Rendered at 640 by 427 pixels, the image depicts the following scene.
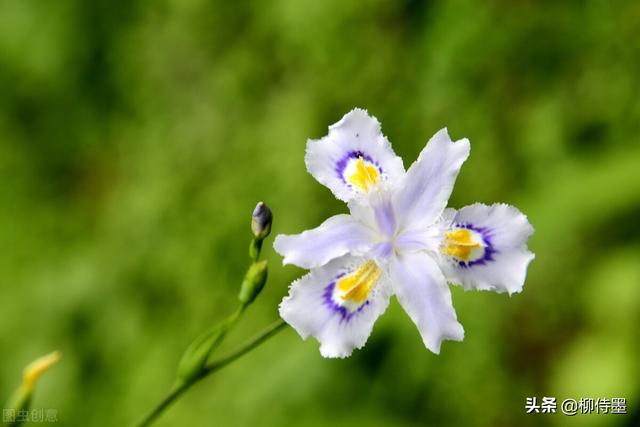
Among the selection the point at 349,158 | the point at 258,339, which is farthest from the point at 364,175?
the point at 258,339

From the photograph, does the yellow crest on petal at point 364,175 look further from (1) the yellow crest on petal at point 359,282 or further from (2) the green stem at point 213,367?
(2) the green stem at point 213,367

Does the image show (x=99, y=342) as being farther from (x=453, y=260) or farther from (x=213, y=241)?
(x=453, y=260)

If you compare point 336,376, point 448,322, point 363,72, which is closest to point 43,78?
point 363,72

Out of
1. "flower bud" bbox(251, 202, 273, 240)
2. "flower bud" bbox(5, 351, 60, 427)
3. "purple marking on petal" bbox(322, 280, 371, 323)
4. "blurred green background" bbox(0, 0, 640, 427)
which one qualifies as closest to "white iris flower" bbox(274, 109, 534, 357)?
"purple marking on petal" bbox(322, 280, 371, 323)

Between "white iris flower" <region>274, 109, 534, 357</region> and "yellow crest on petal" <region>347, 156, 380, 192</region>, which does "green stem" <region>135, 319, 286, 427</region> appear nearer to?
"white iris flower" <region>274, 109, 534, 357</region>

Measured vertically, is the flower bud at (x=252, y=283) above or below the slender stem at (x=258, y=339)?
above

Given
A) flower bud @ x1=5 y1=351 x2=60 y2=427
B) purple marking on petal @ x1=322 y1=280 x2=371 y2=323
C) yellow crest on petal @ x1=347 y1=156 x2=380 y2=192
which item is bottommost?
flower bud @ x1=5 y1=351 x2=60 y2=427

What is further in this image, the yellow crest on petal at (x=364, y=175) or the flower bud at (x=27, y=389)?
the flower bud at (x=27, y=389)

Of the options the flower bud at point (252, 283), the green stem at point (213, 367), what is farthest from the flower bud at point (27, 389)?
the flower bud at point (252, 283)
